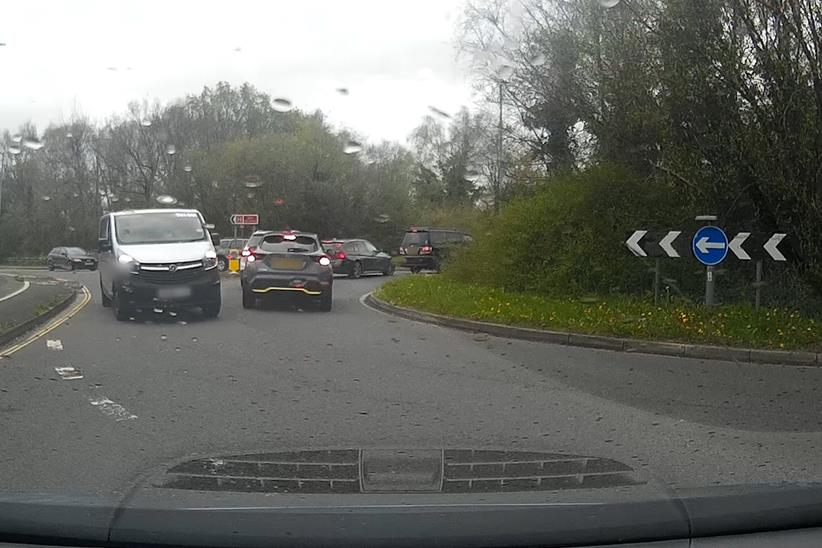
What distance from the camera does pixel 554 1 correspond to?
2128cm

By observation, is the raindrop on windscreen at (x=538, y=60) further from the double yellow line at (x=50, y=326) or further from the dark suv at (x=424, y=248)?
the double yellow line at (x=50, y=326)

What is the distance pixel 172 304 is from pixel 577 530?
13109 millimetres

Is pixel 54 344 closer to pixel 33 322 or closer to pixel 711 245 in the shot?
pixel 33 322

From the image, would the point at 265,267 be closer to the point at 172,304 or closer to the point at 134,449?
the point at 172,304

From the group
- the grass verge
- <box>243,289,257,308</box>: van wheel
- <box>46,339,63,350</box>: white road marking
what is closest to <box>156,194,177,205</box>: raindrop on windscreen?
<box>243,289,257,308</box>: van wheel

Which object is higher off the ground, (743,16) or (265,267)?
(743,16)

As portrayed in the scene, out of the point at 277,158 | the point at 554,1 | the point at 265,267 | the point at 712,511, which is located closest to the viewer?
the point at 712,511

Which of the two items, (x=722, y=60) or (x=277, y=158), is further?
(x=277, y=158)

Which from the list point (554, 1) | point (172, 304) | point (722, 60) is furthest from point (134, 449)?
point (554, 1)

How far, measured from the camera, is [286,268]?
1717 cm

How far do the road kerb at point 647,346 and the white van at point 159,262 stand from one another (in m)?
4.29

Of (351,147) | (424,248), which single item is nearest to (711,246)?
(424,248)

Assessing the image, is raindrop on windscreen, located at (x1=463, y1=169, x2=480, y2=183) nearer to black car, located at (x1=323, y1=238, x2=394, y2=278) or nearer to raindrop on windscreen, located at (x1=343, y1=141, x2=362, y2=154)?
black car, located at (x1=323, y1=238, x2=394, y2=278)

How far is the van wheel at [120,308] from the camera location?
1539 cm
